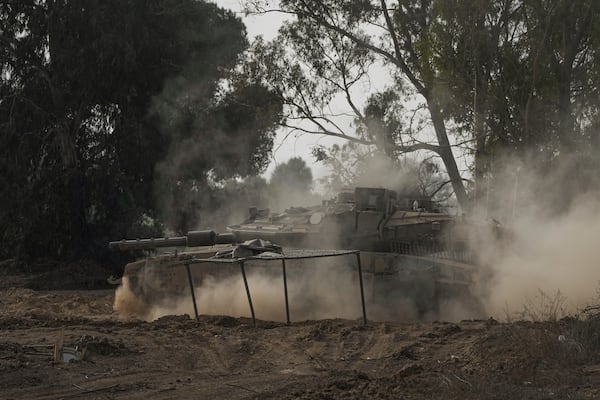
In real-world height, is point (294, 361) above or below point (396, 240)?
below

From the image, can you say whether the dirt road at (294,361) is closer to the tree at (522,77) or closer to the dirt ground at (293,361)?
the dirt ground at (293,361)

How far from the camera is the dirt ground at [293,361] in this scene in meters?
8.68

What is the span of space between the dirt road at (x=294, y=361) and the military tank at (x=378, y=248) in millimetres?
1559

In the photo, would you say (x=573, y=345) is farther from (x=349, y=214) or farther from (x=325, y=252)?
(x=349, y=214)

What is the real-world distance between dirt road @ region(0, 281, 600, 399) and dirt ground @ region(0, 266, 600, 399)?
0.02m

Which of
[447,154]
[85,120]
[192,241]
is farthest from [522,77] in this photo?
[192,241]

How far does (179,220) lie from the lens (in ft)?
102

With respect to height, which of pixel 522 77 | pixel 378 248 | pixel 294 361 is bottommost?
pixel 294 361

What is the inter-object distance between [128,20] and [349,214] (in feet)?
48.7

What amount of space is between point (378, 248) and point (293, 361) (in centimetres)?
556

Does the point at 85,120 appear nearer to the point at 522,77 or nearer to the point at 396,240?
the point at 522,77

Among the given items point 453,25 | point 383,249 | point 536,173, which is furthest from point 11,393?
point 453,25

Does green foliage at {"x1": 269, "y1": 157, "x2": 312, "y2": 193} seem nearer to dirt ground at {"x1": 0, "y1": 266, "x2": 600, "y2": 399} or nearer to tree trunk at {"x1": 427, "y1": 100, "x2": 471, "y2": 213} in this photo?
tree trunk at {"x1": 427, "y1": 100, "x2": 471, "y2": 213}

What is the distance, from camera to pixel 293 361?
1095 centimetres
